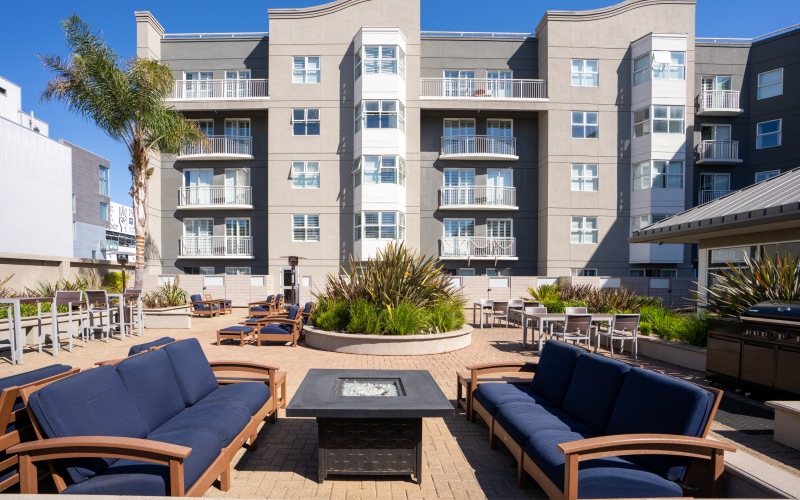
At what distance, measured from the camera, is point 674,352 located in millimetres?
8078

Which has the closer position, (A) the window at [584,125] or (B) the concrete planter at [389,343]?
(B) the concrete planter at [389,343]

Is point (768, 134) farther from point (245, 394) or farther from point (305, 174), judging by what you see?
point (245, 394)

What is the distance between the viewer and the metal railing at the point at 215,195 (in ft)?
75.6

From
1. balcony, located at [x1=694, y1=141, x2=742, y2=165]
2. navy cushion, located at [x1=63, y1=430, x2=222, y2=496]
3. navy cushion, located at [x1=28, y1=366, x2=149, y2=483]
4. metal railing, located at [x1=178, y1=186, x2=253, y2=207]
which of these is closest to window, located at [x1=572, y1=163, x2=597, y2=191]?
balcony, located at [x1=694, y1=141, x2=742, y2=165]

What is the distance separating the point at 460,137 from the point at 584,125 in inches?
286

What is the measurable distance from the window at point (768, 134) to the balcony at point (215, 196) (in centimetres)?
3110

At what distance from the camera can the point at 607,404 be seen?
11.1ft

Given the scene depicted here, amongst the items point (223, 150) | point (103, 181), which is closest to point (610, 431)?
point (223, 150)

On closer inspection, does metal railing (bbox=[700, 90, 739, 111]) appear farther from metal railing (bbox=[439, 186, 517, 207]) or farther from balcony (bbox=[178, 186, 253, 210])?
balcony (bbox=[178, 186, 253, 210])

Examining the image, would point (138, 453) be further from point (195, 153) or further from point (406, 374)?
point (195, 153)

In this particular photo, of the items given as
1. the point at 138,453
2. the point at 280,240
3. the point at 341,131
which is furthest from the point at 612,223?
the point at 138,453

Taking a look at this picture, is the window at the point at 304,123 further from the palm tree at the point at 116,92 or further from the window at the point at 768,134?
the window at the point at 768,134

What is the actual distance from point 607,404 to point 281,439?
3.52 metres

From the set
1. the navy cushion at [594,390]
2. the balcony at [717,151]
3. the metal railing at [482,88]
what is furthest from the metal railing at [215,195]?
the balcony at [717,151]
